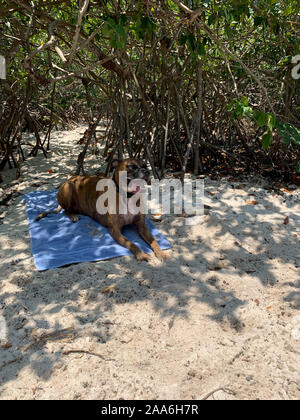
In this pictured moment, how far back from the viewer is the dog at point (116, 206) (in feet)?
13.8

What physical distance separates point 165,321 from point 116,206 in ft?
6.14

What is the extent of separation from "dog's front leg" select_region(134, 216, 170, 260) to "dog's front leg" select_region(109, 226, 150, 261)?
184mm

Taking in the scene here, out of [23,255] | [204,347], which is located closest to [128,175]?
[23,255]

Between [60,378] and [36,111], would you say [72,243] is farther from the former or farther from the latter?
[36,111]

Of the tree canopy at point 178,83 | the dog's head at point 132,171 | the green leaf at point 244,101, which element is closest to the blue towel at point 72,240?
the dog's head at point 132,171

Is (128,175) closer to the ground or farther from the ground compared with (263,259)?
farther from the ground

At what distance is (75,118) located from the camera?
45.8ft

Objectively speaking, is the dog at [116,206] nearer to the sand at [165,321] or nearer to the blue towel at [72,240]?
the blue towel at [72,240]

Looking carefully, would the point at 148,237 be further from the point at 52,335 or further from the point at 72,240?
the point at 52,335

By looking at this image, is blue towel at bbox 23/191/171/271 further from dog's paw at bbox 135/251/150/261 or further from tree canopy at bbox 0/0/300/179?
tree canopy at bbox 0/0/300/179

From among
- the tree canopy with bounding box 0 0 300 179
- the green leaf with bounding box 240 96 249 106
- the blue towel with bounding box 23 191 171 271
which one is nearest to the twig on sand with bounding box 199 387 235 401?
the blue towel with bounding box 23 191 171 271

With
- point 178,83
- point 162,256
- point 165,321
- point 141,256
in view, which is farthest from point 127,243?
point 178,83

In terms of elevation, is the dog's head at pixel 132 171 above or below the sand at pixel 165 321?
above

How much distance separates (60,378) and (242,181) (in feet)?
16.5
